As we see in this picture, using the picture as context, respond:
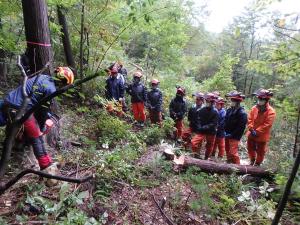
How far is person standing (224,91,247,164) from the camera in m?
9.11

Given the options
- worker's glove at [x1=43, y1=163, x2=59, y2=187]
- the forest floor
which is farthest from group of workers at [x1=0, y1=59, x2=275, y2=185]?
worker's glove at [x1=43, y1=163, x2=59, y2=187]

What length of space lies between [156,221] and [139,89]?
22.2ft

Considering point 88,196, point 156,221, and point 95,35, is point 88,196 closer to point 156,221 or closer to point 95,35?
point 156,221

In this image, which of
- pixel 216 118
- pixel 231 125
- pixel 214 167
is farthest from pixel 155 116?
pixel 214 167

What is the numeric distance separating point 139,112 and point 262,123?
446cm

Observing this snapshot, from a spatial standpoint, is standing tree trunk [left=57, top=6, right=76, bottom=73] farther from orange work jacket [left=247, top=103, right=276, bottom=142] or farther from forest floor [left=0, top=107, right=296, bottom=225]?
orange work jacket [left=247, top=103, right=276, bottom=142]

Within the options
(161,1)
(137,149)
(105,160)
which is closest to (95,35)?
(161,1)

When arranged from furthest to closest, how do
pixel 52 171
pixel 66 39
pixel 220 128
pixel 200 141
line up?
pixel 66 39 → pixel 220 128 → pixel 200 141 → pixel 52 171

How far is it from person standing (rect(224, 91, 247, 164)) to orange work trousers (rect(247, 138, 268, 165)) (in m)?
0.43

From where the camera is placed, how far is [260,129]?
8812 millimetres

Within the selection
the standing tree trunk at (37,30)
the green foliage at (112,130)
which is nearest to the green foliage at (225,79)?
the green foliage at (112,130)

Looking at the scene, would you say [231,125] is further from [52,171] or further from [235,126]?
[52,171]

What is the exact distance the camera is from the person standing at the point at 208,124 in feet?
30.8

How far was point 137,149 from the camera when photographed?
26.9 ft
